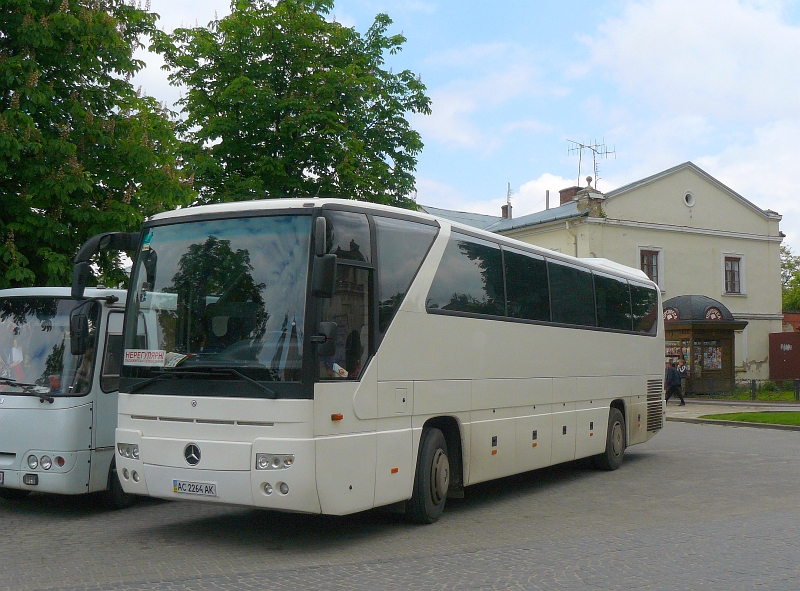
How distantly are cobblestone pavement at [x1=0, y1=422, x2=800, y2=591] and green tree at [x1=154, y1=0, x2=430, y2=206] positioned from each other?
11.2 metres

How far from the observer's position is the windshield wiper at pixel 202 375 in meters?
8.38

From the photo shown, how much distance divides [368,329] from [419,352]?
3.27 feet

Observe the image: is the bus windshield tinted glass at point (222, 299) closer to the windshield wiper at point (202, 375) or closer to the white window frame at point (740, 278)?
the windshield wiper at point (202, 375)

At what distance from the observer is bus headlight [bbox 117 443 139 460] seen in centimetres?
907

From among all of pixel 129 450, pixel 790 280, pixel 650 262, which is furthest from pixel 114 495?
pixel 790 280

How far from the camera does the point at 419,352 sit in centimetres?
991

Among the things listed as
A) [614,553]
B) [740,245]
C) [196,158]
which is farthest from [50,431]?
[740,245]

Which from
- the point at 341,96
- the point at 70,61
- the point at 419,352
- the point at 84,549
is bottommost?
the point at 84,549

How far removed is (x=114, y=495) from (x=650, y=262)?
126 feet

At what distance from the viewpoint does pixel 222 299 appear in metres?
8.82

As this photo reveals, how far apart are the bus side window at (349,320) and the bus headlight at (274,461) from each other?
2.61 feet

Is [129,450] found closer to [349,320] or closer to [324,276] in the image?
[349,320]

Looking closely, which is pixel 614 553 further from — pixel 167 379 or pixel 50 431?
pixel 50 431

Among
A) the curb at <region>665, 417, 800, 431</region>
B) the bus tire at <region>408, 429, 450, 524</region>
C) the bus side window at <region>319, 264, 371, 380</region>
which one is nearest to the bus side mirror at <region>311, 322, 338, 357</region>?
the bus side window at <region>319, 264, 371, 380</region>
